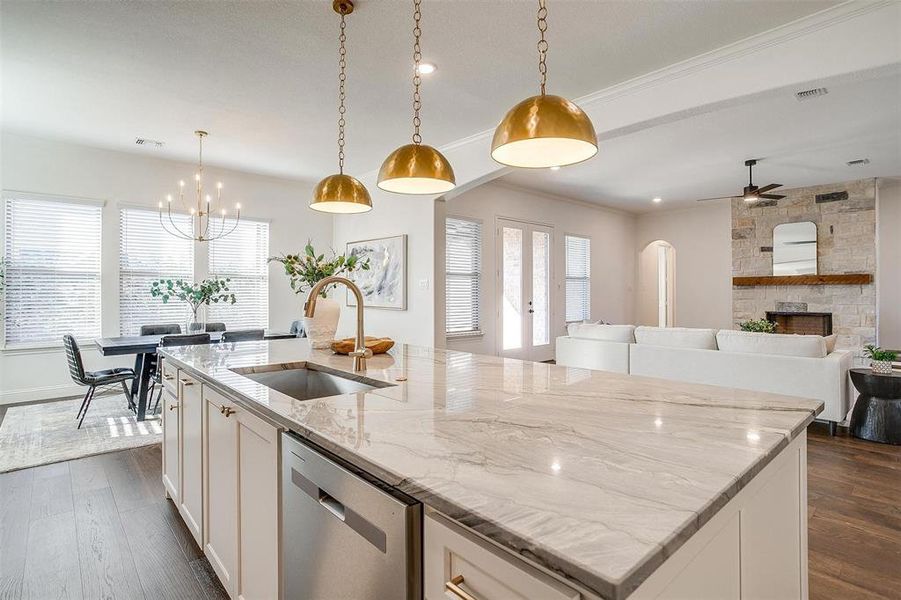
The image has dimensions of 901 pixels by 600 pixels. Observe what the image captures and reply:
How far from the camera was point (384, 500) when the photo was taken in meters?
0.89

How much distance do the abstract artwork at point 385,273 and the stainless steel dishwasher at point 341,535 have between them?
14.2 ft

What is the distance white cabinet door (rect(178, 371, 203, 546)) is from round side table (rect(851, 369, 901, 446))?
4510 mm

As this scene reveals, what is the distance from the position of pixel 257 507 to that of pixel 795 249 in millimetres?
8188

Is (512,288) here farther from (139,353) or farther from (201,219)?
(139,353)

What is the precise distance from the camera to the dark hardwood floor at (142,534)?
1.89 metres

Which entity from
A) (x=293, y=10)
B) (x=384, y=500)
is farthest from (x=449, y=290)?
(x=384, y=500)

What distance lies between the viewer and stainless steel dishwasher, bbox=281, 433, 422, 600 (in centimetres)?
85

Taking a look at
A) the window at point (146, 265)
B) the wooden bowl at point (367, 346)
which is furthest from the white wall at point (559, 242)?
the window at point (146, 265)

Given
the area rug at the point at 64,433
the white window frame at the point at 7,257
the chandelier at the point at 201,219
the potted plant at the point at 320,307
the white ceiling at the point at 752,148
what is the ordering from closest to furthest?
the potted plant at the point at 320,307
the area rug at the point at 64,433
the white ceiling at the point at 752,148
the white window frame at the point at 7,257
the chandelier at the point at 201,219

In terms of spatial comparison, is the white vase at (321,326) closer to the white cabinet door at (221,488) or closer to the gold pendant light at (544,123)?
the white cabinet door at (221,488)

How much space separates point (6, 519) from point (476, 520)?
3.06 meters

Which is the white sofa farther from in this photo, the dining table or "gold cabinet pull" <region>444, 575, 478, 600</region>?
the dining table

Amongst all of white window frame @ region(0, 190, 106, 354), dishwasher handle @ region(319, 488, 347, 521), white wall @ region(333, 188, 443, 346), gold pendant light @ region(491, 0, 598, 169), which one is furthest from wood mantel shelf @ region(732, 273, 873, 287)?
white window frame @ region(0, 190, 106, 354)

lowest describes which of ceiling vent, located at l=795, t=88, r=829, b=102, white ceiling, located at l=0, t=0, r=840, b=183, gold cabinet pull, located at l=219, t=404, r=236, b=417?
gold cabinet pull, located at l=219, t=404, r=236, b=417
